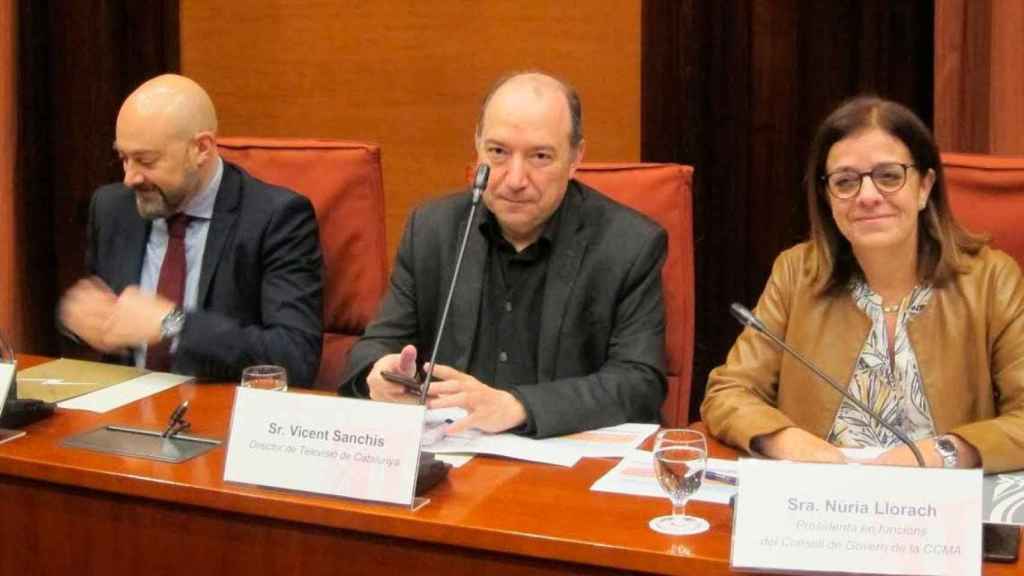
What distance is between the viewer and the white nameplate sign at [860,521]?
1463 millimetres

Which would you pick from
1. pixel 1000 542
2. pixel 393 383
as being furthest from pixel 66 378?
pixel 1000 542

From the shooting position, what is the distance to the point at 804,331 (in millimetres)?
2205

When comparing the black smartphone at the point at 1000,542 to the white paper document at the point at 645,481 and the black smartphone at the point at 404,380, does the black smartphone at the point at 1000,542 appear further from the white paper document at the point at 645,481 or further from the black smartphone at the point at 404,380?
the black smartphone at the point at 404,380

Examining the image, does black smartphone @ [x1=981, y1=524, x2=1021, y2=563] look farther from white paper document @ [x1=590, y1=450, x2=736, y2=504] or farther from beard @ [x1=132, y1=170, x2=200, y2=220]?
beard @ [x1=132, y1=170, x2=200, y2=220]

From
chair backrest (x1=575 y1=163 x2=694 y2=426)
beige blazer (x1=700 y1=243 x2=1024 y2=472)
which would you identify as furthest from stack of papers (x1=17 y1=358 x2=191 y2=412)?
beige blazer (x1=700 y1=243 x2=1024 y2=472)

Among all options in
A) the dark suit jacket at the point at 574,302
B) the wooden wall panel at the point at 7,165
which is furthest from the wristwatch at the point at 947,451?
the wooden wall panel at the point at 7,165

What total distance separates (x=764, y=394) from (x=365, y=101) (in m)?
2.14

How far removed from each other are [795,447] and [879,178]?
1.51ft

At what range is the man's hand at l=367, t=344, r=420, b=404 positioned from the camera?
2080 millimetres

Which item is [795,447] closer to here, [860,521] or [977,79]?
[860,521]

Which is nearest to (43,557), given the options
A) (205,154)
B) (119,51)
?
(205,154)

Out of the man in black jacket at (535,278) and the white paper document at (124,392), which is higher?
the man in black jacket at (535,278)

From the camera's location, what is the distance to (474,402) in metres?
2.04

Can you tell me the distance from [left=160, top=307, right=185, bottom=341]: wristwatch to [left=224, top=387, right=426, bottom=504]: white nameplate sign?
0.75 meters
